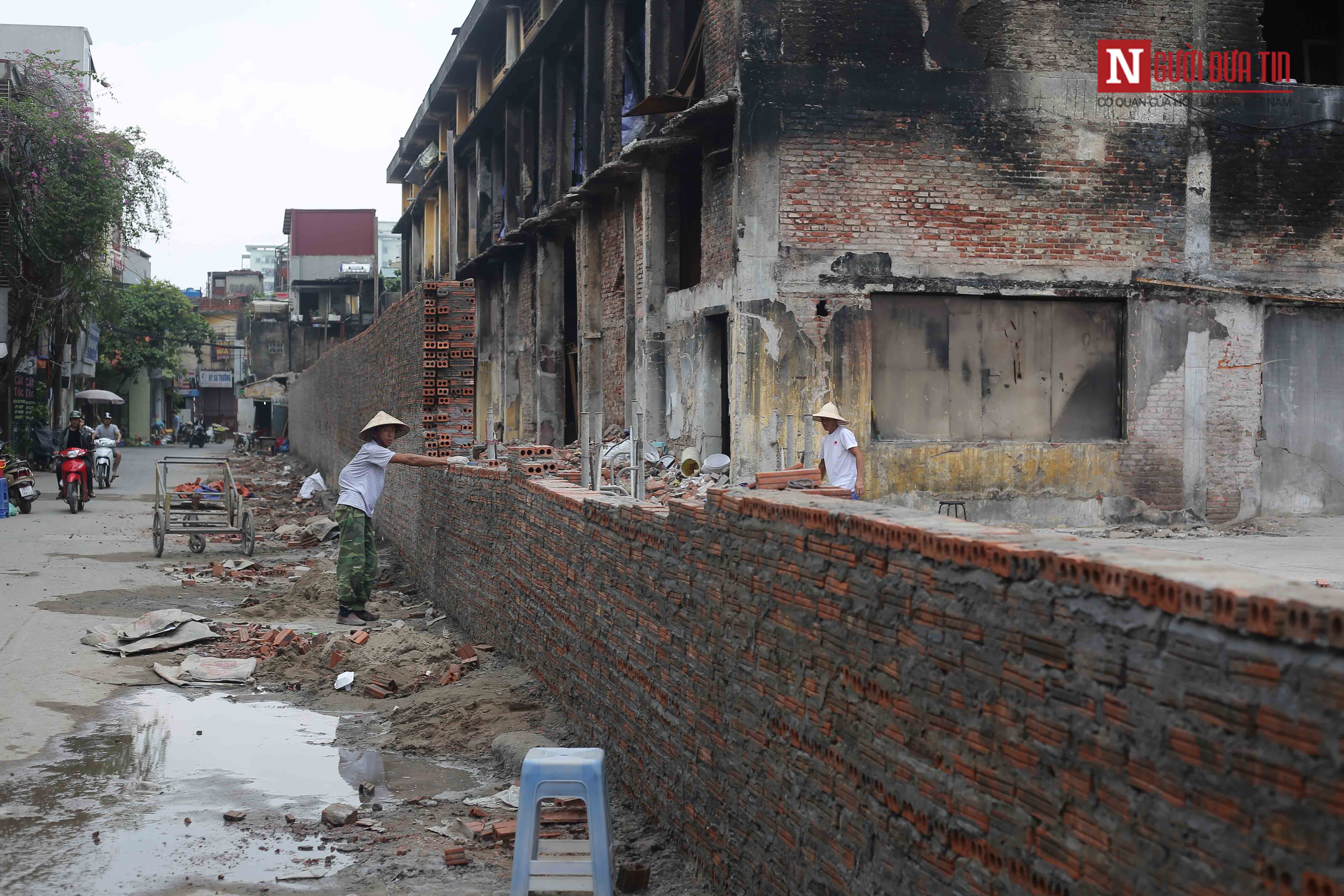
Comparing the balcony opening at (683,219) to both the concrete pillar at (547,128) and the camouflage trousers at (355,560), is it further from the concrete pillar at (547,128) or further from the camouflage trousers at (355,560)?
the camouflage trousers at (355,560)

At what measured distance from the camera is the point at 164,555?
52.6 feet

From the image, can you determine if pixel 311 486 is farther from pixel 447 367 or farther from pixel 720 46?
pixel 720 46

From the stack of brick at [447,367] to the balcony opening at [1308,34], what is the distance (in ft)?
40.0

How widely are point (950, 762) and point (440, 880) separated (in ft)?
9.00

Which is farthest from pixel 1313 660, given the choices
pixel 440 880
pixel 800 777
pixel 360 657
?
pixel 360 657

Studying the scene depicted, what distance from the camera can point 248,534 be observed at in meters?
16.0

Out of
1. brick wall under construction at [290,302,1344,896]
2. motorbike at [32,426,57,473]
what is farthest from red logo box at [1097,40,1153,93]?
motorbike at [32,426,57,473]

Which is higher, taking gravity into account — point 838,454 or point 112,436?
point 838,454

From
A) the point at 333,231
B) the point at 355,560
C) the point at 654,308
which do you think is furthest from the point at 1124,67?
the point at 333,231

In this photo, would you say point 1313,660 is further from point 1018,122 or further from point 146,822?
point 1018,122

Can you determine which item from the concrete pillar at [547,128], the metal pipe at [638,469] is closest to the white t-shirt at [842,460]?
the metal pipe at [638,469]

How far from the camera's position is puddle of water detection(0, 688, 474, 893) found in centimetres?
505

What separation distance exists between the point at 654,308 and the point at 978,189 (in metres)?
5.24

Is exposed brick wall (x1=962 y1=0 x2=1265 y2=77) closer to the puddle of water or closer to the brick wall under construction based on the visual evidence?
the brick wall under construction
